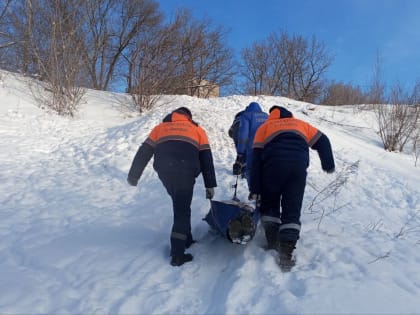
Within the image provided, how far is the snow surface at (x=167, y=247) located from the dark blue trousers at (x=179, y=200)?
0.85 feet

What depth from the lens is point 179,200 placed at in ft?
9.75

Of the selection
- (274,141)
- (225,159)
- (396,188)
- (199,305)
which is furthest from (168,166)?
(396,188)

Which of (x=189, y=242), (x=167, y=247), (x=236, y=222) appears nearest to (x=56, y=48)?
Answer: (x=167, y=247)

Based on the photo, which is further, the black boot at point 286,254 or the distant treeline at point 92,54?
the distant treeline at point 92,54

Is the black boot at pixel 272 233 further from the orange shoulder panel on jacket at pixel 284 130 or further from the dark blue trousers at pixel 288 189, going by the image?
the orange shoulder panel on jacket at pixel 284 130

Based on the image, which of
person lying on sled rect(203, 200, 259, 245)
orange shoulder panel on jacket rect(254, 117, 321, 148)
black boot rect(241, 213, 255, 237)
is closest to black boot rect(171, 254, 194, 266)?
person lying on sled rect(203, 200, 259, 245)

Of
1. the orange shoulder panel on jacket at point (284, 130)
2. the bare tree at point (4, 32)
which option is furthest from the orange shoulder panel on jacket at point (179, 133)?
the bare tree at point (4, 32)

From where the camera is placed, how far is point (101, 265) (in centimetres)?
297

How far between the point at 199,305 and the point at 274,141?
5.66ft

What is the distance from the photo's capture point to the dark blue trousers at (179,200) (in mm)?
2936

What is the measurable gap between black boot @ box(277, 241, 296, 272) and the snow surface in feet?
0.22

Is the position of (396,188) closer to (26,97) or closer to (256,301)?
(256,301)

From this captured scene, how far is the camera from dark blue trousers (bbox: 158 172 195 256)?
2936 millimetres

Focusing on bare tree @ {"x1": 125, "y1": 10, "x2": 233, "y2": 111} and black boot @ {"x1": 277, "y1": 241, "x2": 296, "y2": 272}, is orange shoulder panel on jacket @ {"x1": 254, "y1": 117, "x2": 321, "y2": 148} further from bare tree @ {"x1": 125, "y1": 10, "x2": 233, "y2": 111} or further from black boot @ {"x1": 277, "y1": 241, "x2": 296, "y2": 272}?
bare tree @ {"x1": 125, "y1": 10, "x2": 233, "y2": 111}
